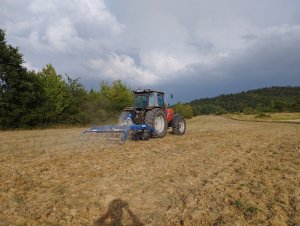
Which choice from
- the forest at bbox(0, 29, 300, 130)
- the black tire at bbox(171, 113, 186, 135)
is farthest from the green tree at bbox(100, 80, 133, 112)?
the black tire at bbox(171, 113, 186, 135)

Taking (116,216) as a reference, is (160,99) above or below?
above

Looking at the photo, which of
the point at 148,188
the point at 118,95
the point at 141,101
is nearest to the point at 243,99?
the point at 118,95

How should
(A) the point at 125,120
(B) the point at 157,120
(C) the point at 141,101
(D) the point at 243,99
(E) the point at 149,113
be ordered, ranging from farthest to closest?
1. (D) the point at 243,99
2. (C) the point at 141,101
3. (B) the point at 157,120
4. (A) the point at 125,120
5. (E) the point at 149,113

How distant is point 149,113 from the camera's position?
13.1 metres

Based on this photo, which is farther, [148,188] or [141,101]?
[141,101]

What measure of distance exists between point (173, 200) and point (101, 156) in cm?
391

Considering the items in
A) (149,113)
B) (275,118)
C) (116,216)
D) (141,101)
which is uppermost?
(141,101)

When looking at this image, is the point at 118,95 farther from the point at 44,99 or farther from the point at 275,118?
the point at 275,118

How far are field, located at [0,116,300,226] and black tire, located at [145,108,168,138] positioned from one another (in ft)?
11.2

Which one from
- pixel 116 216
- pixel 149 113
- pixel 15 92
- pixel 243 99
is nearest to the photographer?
pixel 116 216

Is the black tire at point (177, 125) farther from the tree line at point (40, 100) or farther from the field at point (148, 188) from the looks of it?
the tree line at point (40, 100)

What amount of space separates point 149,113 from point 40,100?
14.7m

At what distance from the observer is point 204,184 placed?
6324 millimetres

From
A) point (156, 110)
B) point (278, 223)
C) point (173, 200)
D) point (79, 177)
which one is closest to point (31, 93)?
point (156, 110)
